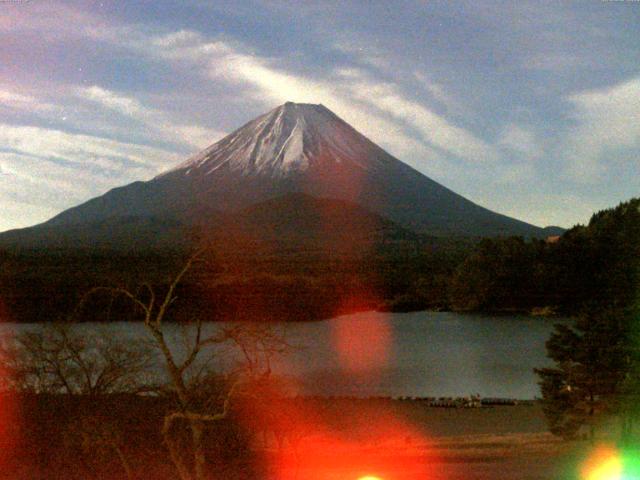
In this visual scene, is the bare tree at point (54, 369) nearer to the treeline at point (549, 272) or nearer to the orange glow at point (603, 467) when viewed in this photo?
the orange glow at point (603, 467)

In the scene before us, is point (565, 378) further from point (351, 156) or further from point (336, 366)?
point (351, 156)

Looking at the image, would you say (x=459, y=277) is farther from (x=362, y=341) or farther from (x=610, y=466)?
(x=610, y=466)

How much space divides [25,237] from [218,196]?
41.1 feet

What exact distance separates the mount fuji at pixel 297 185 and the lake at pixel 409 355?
18535 mm

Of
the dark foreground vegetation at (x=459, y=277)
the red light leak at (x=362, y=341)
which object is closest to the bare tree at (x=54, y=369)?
the red light leak at (x=362, y=341)

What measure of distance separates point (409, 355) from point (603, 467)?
13.1m

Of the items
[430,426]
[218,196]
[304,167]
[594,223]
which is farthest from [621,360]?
[304,167]

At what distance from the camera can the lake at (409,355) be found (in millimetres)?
14547

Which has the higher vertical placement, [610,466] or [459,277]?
[459,277]

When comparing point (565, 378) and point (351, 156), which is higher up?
point (351, 156)

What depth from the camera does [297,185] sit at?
5394cm

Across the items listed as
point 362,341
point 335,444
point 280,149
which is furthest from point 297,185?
point 335,444

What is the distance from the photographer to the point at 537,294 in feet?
118

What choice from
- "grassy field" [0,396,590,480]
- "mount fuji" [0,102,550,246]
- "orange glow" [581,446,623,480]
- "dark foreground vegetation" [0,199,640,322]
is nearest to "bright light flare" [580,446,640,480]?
"orange glow" [581,446,623,480]
